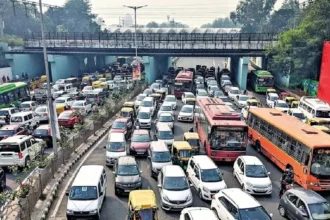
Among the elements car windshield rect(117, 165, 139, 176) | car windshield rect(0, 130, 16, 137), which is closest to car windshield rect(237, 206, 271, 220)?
car windshield rect(117, 165, 139, 176)

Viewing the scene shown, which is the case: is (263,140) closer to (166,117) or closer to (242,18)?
Answer: (166,117)

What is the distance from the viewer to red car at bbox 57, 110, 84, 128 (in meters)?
26.9

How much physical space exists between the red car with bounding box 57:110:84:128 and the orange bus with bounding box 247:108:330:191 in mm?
13832

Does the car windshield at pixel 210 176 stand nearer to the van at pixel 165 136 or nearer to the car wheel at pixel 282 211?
the car wheel at pixel 282 211

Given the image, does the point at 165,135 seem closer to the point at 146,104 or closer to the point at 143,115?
the point at 143,115

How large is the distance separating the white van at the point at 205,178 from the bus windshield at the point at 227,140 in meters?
2.52

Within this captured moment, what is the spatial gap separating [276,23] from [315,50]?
60.8m

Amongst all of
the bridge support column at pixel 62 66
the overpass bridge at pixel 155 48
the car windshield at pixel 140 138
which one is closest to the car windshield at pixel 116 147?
the car windshield at pixel 140 138

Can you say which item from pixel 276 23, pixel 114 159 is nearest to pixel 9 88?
pixel 114 159

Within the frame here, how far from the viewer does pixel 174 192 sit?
1448cm

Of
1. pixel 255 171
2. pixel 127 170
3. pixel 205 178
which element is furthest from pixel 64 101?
pixel 255 171

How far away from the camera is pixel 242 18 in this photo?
106 meters

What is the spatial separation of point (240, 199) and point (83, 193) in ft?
20.5

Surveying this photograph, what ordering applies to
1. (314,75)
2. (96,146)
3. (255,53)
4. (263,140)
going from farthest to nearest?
(255,53) → (314,75) → (96,146) → (263,140)
